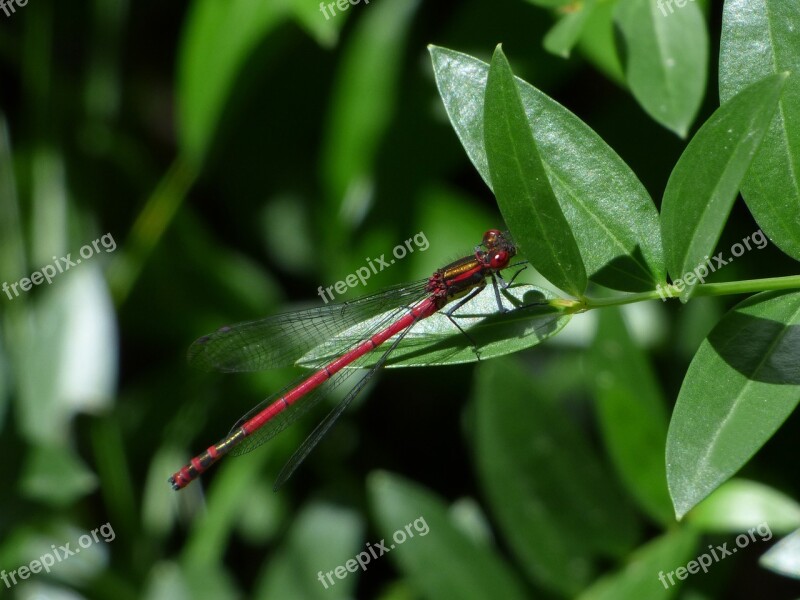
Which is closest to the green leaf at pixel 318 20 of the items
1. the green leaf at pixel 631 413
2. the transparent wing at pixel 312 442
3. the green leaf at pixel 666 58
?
the green leaf at pixel 666 58

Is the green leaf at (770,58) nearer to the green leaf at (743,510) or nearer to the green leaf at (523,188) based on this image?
the green leaf at (523,188)

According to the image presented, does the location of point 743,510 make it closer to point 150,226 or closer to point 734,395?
point 734,395

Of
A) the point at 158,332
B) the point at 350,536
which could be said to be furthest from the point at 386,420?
the point at 158,332

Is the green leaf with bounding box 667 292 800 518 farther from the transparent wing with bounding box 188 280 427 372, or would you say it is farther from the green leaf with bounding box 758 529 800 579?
the transparent wing with bounding box 188 280 427 372

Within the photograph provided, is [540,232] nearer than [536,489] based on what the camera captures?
Yes

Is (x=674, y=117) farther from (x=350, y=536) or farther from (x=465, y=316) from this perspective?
(x=350, y=536)

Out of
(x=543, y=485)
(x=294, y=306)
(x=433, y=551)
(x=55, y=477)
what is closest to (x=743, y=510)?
(x=543, y=485)
